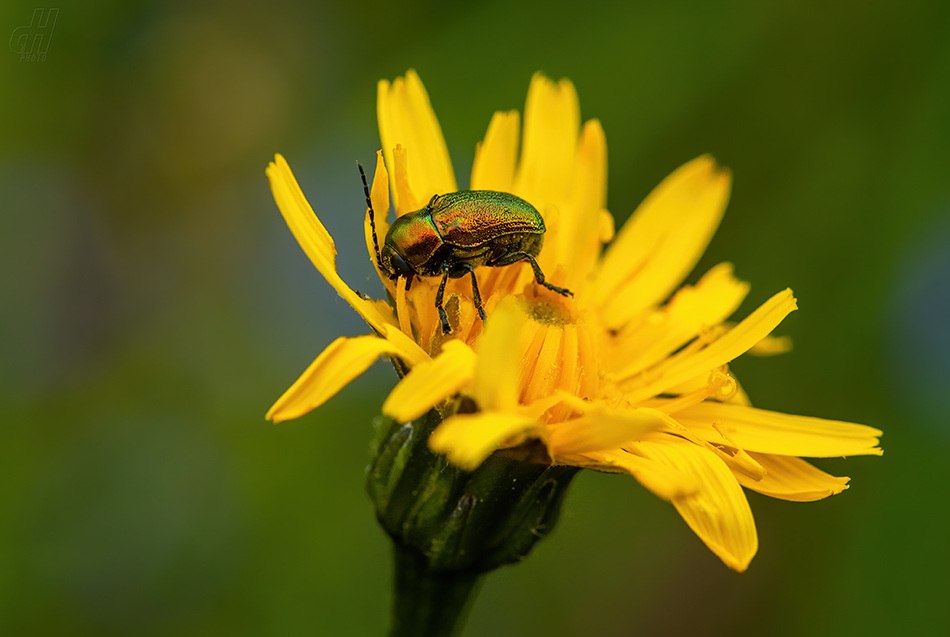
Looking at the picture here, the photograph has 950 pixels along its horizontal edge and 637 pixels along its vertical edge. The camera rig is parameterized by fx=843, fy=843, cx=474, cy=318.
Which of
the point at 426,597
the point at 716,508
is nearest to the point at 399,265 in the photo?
the point at 426,597

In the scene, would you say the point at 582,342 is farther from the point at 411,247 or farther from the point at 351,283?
the point at 351,283

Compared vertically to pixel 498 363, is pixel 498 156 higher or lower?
higher

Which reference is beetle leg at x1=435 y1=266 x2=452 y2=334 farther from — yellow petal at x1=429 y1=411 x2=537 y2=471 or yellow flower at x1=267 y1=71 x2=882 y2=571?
yellow petal at x1=429 y1=411 x2=537 y2=471

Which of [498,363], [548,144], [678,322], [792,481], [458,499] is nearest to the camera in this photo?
[498,363]

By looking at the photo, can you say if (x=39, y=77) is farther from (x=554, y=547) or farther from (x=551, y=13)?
(x=554, y=547)

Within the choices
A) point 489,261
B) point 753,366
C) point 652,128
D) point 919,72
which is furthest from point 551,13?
point 489,261

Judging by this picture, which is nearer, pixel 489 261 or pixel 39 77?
pixel 489 261

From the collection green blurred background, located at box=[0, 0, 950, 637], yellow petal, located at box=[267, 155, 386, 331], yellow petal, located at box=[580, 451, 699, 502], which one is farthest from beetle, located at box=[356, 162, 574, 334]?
green blurred background, located at box=[0, 0, 950, 637]
